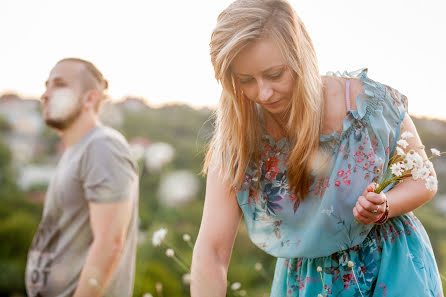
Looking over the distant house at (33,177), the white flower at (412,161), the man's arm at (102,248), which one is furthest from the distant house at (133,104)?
the white flower at (412,161)

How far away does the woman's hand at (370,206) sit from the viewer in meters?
1.53

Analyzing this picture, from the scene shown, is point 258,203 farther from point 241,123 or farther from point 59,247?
point 59,247

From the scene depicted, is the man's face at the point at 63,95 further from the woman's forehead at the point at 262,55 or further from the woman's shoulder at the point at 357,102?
the woman's shoulder at the point at 357,102

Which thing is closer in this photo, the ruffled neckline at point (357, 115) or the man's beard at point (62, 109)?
the ruffled neckline at point (357, 115)

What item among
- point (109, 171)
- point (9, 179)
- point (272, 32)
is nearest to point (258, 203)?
point (272, 32)

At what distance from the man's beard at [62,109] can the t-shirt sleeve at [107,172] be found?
0.25 metres

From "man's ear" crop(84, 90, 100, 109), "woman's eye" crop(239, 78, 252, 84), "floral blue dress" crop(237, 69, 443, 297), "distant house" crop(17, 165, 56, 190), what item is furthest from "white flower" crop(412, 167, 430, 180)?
"distant house" crop(17, 165, 56, 190)

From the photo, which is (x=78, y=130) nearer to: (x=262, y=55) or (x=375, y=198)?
(x=262, y=55)

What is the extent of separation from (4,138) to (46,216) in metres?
5.31

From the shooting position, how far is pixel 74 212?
2.38 metres

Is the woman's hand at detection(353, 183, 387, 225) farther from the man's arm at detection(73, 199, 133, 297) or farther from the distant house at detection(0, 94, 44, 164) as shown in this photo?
the distant house at detection(0, 94, 44, 164)

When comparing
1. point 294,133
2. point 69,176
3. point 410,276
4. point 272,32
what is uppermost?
point 272,32

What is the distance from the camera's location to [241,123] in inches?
74.0

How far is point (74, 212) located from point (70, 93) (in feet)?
2.15
